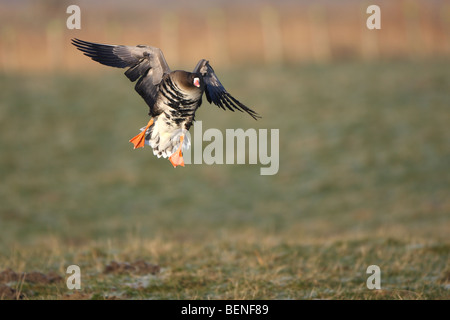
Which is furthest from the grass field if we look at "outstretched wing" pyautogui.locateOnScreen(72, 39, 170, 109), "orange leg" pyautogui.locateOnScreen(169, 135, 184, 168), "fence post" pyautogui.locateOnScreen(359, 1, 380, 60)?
"fence post" pyautogui.locateOnScreen(359, 1, 380, 60)

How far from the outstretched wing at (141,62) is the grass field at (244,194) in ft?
10.1

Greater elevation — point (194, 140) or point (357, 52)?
point (357, 52)

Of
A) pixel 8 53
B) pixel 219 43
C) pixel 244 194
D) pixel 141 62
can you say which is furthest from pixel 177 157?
pixel 8 53

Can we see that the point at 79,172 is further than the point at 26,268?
Yes

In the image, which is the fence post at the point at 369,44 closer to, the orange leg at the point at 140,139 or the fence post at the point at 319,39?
the fence post at the point at 319,39

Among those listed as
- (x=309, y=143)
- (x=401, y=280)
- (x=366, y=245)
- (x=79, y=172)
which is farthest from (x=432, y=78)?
(x=401, y=280)

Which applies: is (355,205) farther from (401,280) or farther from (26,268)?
(26,268)

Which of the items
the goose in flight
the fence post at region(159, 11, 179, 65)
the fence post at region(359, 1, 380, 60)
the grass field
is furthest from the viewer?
the fence post at region(359, 1, 380, 60)

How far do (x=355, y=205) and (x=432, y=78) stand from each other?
42.9 feet

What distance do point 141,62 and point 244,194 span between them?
1588 centimetres

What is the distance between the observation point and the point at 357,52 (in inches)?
1585

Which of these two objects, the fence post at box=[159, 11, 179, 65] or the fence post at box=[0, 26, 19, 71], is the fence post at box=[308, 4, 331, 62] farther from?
the fence post at box=[0, 26, 19, 71]

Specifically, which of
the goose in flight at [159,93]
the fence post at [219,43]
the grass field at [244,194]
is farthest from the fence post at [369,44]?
the goose in flight at [159,93]

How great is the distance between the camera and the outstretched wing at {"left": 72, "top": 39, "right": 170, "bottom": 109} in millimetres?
6137
